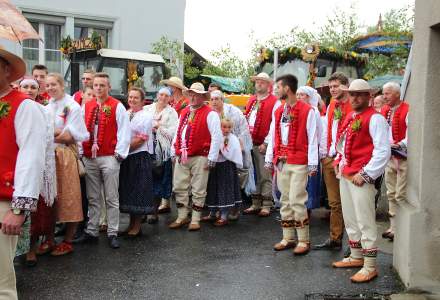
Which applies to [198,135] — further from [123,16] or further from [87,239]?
[123,16]

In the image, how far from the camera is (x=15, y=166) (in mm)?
3432

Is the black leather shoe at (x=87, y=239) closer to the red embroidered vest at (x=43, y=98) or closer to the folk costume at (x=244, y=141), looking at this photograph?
the red embroidered vest at (x=43, y=98)

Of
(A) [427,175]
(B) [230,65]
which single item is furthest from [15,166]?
(B) [230,65]

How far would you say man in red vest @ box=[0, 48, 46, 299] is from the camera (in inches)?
132

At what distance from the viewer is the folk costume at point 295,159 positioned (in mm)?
6352

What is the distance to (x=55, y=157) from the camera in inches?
243

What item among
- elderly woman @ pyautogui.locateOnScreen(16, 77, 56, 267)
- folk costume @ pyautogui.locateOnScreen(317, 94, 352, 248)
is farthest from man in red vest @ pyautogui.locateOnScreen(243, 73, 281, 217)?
elderly woman @ pyautogui.locateOnScreen(16, 77, 56, 267)

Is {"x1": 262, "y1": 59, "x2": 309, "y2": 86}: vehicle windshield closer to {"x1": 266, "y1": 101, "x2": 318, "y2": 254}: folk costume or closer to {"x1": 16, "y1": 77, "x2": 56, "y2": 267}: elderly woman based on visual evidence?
{"x1": 266, "y1": 101, "x2": 318, "y2": 254}: folk costume

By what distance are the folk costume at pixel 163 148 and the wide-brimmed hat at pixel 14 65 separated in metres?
4.44

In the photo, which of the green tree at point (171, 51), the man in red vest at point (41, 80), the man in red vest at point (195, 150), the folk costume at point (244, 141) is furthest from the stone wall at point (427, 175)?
the green tree at point (171, 51)

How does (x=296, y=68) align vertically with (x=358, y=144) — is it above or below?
above

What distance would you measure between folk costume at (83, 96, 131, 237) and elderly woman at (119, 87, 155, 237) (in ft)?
1.01

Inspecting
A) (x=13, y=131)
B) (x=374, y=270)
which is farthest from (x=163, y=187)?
(x=13, y=131)

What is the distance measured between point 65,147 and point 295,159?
8.40ft
